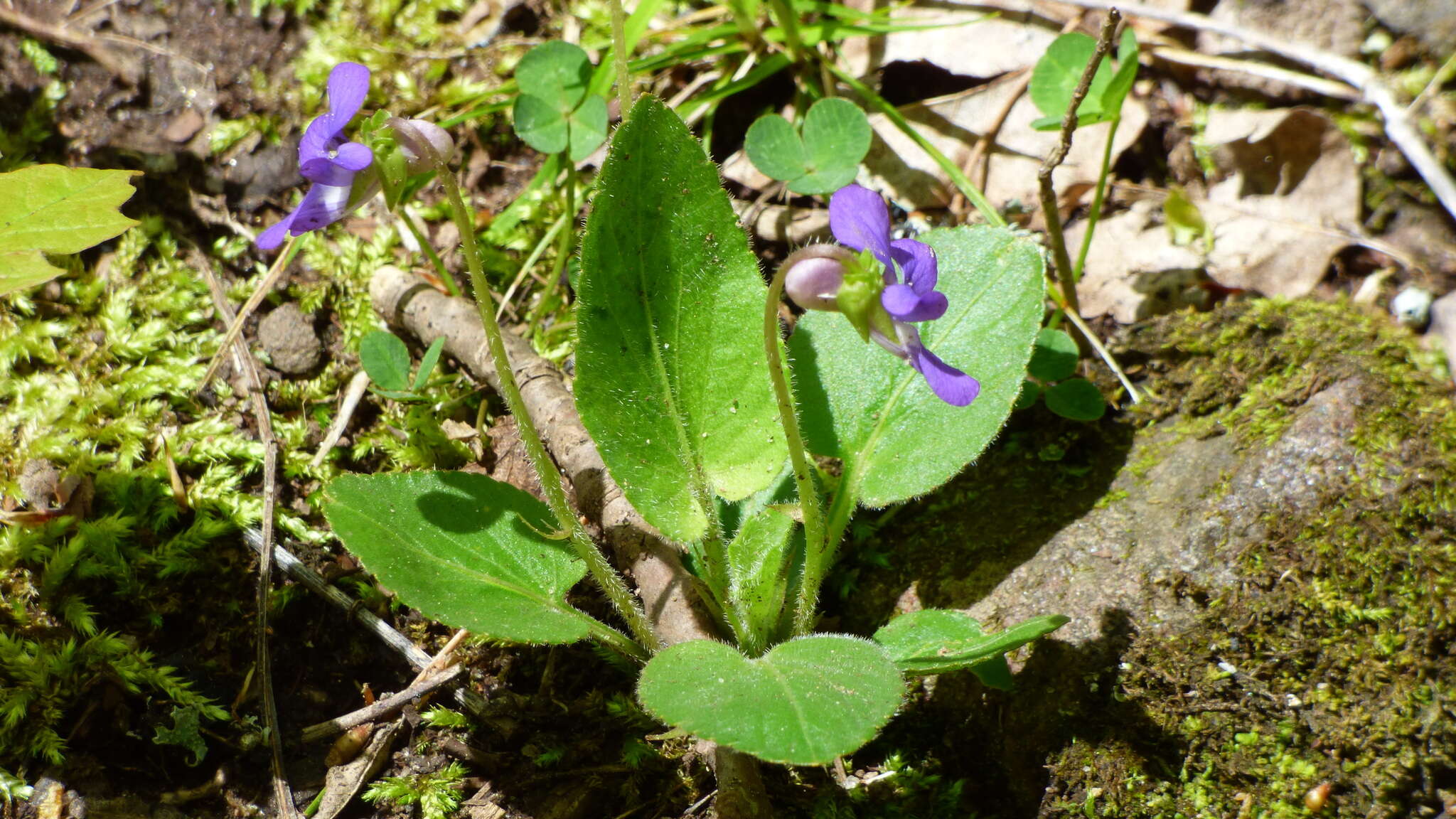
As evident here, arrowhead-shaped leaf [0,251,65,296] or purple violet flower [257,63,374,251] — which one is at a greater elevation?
purple violet flower [257,63,374,251]

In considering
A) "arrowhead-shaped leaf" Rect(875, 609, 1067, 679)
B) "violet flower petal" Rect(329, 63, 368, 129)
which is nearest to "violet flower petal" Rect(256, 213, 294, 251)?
"violet flower petal" Rect(329, 63, 368, 129)

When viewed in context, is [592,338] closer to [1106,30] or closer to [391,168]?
[391,168]

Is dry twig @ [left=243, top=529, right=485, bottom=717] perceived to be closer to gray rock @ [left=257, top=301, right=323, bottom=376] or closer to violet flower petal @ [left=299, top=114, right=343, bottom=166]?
gray rock @ [left=257, top=301, right=323, bottom=376]

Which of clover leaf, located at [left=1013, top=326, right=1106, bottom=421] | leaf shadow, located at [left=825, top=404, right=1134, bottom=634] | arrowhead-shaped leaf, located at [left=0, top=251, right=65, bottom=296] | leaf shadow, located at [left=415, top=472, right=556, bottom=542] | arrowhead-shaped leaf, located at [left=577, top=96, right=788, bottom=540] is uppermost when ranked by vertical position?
arrowhead-shaped leaf, located at [left=0, top=251, right=65, bottom=296]

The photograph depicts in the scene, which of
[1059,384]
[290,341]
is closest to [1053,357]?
[1059,384]

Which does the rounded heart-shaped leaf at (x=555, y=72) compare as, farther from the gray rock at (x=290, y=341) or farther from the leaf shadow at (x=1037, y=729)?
the leaf shadow at (x=1037, y=729)

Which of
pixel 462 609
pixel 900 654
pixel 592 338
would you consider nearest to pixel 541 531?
pixel 462 609

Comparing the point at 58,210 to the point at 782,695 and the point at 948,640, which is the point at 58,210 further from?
the point at 948,640
